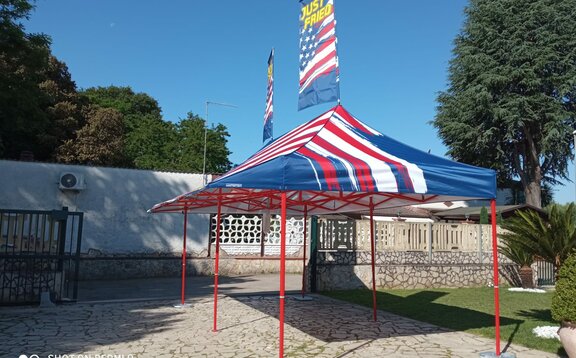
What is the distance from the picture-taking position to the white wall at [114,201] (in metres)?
13.2

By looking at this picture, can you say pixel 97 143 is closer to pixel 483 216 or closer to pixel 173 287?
pixel 173 287

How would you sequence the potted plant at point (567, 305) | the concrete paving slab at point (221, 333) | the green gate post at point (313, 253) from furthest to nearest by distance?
the green gate post at point (313, 253), the concrete paving slab at point (221, 333), the potted plant at point (567, 305)

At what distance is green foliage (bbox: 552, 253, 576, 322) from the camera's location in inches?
194

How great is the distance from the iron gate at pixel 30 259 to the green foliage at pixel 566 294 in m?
8.41

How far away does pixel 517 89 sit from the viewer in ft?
80.8

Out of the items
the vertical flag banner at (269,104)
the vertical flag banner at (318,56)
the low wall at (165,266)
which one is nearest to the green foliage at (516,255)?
the low wall at (165,266)

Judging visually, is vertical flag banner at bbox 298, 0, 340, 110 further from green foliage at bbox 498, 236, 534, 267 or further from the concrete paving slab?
green foliage at bbox 498, 236, 534, 267

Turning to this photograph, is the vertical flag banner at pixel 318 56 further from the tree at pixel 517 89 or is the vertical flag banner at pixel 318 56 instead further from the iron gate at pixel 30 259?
the tree at pixel 517 89

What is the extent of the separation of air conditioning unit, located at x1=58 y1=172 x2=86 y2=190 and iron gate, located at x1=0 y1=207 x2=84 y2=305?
412 centimetres

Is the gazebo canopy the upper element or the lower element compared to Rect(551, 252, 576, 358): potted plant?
upper

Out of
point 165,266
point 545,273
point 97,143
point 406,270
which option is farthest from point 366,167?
point 97,143

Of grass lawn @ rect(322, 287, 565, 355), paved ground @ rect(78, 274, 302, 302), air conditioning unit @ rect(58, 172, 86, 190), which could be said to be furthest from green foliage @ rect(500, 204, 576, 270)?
air conditioning unit @ rect(58, 172, 86, 190)

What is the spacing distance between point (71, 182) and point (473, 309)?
11.4m

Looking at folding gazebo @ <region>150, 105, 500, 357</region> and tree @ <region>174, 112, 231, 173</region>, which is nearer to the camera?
folding gazebo @ <region>150, 105, 500, 357</region>
